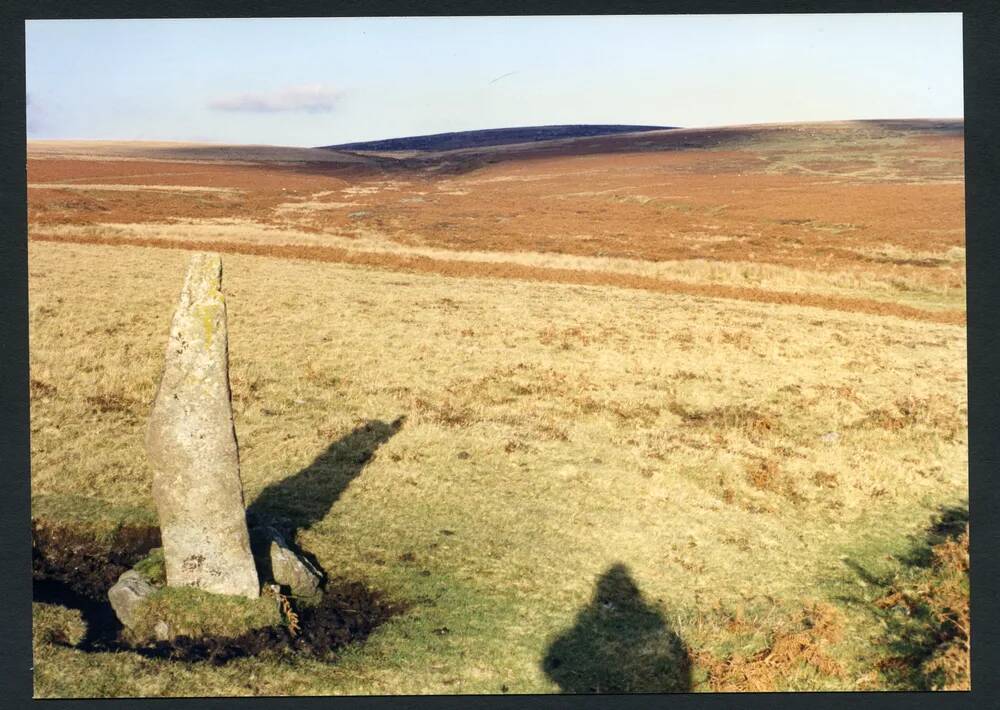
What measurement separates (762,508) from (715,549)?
1.90 metres

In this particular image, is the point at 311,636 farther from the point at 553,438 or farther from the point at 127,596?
the point at 553,438

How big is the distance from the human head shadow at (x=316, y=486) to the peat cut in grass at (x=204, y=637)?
1.70 m

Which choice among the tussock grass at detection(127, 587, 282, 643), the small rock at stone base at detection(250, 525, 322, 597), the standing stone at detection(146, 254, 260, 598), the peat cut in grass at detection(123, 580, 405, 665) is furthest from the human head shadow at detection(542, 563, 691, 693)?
the standing stone at detection(146, 254, 260, 598)

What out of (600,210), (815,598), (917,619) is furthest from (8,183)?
(600,210)

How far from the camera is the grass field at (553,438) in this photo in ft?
29.7

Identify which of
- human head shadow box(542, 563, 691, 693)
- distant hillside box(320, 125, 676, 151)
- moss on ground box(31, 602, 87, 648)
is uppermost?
distant hillside box(320, 125, 676, 151)

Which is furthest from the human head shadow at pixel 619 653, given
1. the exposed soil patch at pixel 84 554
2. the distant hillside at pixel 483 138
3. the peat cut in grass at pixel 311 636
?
the distant hillside at pixel 483 138

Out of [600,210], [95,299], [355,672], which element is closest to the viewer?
[355,672]

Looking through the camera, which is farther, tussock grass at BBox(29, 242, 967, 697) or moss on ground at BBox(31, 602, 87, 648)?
tussock grass at BBox(29, 242, 967, 697)

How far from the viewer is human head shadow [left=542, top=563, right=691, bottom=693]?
866cm

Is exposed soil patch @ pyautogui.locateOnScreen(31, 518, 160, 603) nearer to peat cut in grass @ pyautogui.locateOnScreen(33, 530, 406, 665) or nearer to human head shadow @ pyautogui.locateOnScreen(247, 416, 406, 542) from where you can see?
peat cut in grass @ pyautogui.locateOnScreen(33, 530, 406, 665)

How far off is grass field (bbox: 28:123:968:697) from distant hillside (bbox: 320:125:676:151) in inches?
5445

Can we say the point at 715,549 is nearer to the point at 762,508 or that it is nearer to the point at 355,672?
the point at 762,508

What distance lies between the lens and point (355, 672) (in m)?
8.38
